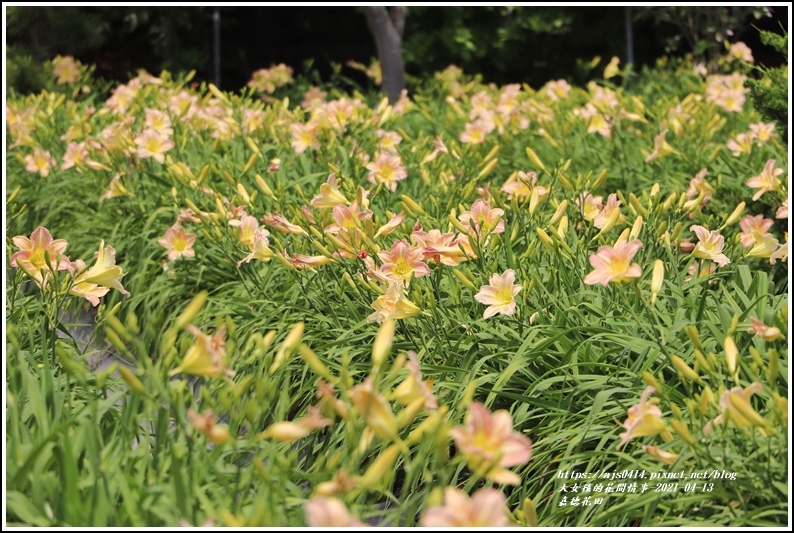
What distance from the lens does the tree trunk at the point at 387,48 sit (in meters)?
6.90

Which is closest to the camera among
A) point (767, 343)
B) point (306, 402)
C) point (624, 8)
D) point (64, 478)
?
point (64, 478)

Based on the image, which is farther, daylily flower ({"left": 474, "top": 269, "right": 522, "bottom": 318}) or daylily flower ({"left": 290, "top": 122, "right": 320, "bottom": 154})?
daylily flower ({"left": 290, "top": 122, "right": 320, "bottom": 154})

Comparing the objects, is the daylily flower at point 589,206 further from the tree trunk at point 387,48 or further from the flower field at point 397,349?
the tree trunk at point 387,48

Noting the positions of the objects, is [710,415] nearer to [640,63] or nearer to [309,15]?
[640,63]

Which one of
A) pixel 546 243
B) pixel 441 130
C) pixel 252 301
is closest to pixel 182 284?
pixel 252 301

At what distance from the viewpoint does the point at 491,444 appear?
1284 millimetres

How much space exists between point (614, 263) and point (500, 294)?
1.26 feet

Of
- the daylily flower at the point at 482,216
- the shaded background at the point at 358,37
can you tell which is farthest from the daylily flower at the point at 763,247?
the shaded background at the point at 358,37

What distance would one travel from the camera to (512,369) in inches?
78.5

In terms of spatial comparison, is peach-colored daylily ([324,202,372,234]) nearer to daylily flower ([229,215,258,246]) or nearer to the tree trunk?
daylily flower ([229,215,258,246])

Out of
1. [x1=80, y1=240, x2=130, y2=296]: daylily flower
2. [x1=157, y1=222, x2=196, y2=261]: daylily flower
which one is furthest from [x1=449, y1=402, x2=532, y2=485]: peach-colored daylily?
[x1=157, y1=222, x2=196, y2=261]: daylily flower

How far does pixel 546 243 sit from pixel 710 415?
2.08 ft

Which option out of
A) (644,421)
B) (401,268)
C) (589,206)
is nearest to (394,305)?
(401,268)

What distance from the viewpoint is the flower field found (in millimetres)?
1415
